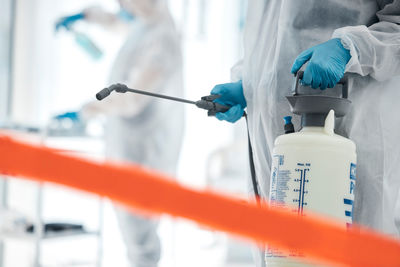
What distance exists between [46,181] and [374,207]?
645mm

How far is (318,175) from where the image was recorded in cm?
85

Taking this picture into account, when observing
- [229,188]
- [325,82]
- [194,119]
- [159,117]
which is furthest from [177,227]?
[325,82]

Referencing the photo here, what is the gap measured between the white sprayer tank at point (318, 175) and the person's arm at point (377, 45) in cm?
16

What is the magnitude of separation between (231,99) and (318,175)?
1.41 feet

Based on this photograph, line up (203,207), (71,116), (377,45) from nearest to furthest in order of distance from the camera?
(203,207)
(377,45)
(71,116)

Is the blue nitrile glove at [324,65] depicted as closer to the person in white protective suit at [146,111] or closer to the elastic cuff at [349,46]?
the elastic cuff at [349,46]

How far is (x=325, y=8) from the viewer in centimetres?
104

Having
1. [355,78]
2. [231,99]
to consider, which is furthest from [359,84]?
[231,99]

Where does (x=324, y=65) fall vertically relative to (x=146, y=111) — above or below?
below

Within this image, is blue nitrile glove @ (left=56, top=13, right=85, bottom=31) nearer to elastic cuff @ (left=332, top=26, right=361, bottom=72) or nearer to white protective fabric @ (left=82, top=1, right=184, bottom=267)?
white protective fabric @ (left=82, top=1, right=184, bottom=267)

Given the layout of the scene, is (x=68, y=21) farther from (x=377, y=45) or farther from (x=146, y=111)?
(x=377, y=45)

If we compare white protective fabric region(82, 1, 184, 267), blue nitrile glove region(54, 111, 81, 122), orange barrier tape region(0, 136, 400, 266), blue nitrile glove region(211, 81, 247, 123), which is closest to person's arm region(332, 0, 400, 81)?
blue nitrile glove region(211, 81, 247, 123)

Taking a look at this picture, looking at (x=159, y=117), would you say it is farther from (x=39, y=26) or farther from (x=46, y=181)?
(x=46, y=181)

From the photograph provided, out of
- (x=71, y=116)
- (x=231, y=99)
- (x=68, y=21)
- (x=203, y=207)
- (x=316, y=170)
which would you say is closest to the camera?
(x=203, y=207)
